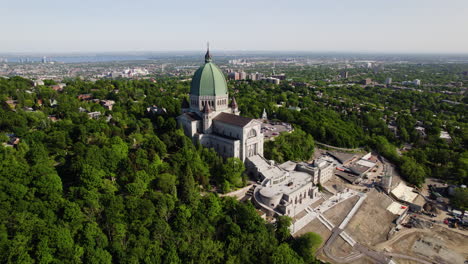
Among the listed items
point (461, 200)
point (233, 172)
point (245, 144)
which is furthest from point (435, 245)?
point (245, 144)

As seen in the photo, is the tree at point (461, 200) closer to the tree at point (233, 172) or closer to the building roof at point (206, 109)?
the tree at point (233, 172)

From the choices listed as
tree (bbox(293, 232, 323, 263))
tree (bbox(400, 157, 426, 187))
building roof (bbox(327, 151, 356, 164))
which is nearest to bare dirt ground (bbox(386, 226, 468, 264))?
tree (bbox(293, 232, 323, 263))

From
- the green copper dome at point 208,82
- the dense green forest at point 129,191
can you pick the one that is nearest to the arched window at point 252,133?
the dense green forest at point 129,191

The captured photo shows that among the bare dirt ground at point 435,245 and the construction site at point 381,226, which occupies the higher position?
the construction site at point 381,226

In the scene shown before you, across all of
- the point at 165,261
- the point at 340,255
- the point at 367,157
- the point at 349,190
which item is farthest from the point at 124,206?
the point at 367,157

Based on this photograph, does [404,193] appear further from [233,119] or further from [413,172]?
[233,119]

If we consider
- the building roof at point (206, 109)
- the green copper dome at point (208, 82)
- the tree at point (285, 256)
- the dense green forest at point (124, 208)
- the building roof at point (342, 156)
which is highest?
the green copper dome at point (208, 82)
